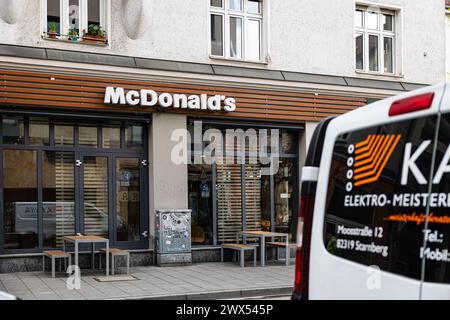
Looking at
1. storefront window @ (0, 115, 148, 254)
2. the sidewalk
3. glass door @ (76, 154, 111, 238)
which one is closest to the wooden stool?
the sidewalk

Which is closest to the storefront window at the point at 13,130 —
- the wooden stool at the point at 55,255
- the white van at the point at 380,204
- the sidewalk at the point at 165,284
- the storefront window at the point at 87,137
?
the storefront window at the point at 87,137

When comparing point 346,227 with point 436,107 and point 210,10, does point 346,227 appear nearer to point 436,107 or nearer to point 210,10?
point 436,107

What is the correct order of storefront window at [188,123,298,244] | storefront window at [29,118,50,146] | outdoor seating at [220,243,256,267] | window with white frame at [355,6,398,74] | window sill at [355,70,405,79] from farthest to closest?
window with white frame at [355,6,398,74] < window sill at [355,70,405,79] < storefront window at [188,123,298,244] < outdoor seating at [220,243,256,267] < storefront window at [29,118,50,146]

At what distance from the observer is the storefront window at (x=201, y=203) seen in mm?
13734

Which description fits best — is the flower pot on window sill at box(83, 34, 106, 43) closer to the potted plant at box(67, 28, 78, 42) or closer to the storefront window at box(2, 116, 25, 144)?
the potted plant at box(67, 28, 78, 42)

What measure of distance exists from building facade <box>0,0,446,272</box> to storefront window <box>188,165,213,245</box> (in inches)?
1.1

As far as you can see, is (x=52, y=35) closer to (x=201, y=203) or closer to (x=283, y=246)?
(x=201, y=203)

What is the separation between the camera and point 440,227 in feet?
8.66

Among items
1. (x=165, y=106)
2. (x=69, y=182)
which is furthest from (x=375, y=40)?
(x=69, y=182)

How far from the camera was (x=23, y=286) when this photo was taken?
33.2 feet

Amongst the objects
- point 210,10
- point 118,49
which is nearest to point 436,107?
point 118,49

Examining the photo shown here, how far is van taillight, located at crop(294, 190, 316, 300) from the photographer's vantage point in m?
3.50

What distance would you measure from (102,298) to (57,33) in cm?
587

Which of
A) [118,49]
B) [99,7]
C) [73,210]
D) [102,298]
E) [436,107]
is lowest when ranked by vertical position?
[102,298]
